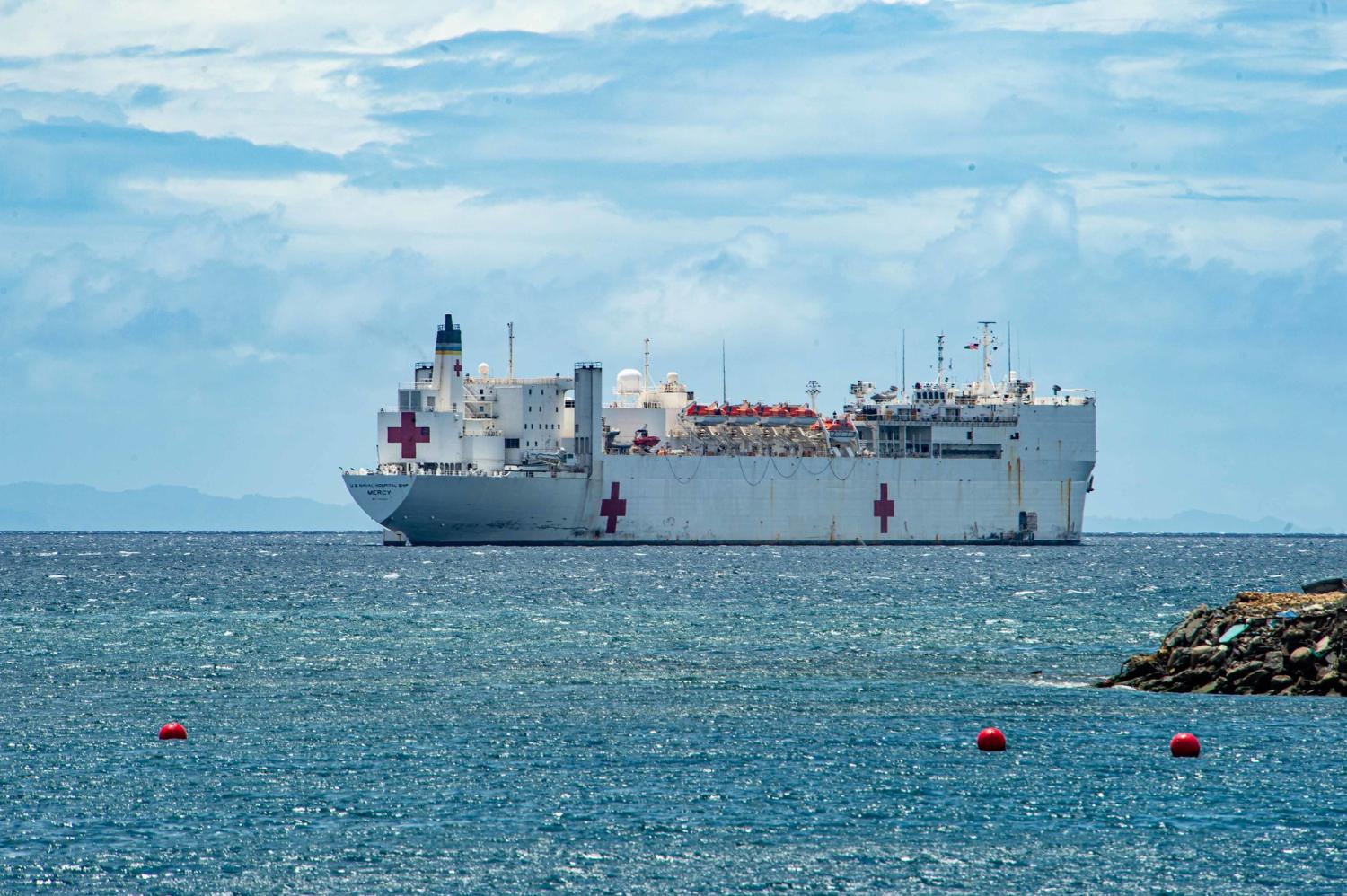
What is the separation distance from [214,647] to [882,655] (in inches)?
436

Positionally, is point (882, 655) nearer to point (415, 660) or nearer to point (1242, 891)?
point (415, 660)

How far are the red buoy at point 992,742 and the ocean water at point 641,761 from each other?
0.39ft

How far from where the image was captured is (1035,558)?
71625mm

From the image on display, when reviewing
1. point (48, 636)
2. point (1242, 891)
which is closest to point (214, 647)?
point (48, 636)

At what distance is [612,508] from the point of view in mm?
67750

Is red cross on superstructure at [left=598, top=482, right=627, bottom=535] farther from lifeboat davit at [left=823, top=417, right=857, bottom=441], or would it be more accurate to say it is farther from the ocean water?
the ocean water

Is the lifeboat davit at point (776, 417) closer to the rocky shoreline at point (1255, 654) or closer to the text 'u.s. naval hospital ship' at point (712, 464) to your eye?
the text 'u.s. naval hospital ship' at point (712, 464)

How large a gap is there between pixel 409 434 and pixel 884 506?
1828cm

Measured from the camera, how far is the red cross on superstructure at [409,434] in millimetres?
66688

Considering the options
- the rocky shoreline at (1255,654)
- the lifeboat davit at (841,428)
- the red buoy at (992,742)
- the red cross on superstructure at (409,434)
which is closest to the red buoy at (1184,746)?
the red buoy at (992,742)

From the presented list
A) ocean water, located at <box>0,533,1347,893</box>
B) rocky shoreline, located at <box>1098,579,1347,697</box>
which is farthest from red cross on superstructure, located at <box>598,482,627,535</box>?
rocky shoreline, located at <box>1098,579,1347,697</box>

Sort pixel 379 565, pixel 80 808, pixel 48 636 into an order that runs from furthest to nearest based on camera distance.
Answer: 1. pixel 379 565
2. pixel 48 636
3. pixel 80 808

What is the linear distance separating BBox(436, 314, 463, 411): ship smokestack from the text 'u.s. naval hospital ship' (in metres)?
0.07

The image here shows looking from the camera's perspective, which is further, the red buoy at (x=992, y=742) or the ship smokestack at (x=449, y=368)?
the ship smokestack at (x=449, y=368)
